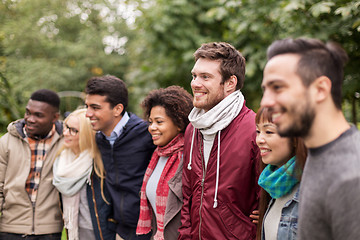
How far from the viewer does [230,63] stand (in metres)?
2.58

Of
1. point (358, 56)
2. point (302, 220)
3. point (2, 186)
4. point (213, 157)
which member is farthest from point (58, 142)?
point (358, 56)

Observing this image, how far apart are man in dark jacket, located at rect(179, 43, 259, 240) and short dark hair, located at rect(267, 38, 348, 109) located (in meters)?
1.02

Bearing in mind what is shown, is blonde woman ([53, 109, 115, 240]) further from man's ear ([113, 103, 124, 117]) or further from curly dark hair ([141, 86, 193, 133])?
curly dark hair ([141, 86, 193, 133])

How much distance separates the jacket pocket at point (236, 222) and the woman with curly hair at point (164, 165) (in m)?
0.50

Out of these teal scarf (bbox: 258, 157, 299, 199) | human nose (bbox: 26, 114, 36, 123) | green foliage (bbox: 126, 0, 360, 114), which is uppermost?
green foliage (bbox: 126, 0, 360, 114)

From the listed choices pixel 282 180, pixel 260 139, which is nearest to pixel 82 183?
pixel 260 139

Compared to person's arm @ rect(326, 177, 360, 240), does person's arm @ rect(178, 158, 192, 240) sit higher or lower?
lower

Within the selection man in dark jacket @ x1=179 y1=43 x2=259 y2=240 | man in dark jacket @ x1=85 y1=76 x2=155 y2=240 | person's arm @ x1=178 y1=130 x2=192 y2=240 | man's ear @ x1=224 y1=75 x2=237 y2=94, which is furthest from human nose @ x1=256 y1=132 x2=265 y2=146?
man in dark jacket @ x1=85 y1=76 x2=155 y2=240

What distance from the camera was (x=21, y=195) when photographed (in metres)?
3.49

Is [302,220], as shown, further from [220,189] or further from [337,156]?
[220,189]

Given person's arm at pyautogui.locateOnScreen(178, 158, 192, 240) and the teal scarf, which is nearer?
the teal scarf

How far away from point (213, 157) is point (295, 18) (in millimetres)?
2904

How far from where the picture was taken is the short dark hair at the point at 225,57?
2.56 metres

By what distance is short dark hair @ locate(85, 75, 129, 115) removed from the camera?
3.40m
